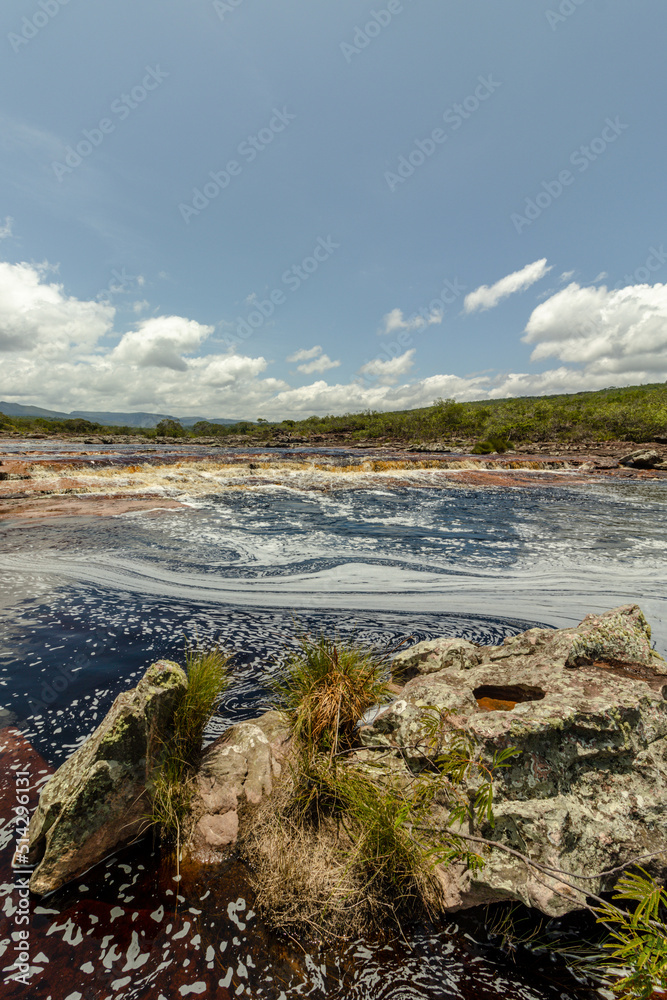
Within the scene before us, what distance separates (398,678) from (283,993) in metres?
3.10

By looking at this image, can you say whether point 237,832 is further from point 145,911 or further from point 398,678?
point 398,678

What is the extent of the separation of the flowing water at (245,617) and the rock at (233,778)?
0.96 ft

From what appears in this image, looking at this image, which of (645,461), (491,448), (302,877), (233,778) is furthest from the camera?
(491,448)

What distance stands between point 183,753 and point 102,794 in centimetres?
70

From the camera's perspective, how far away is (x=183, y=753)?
356 cm

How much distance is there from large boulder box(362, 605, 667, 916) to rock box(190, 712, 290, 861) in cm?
96

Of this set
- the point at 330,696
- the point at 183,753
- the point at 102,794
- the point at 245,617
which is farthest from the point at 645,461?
the point at 102,794

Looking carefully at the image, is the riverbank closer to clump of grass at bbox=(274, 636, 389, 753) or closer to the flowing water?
the flowing water

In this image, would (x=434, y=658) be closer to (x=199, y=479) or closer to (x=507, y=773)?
(x=507, y=773)

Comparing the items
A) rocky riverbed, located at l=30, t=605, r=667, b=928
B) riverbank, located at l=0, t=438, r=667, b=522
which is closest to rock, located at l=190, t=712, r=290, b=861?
Answer: rocky riverbed, located at l=30, t=605, r=667, b=928

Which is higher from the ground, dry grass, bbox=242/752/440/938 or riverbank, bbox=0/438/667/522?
riverbank, bbox=0/438/667/522

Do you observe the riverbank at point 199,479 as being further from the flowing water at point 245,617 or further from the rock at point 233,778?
the rock at point 233,778

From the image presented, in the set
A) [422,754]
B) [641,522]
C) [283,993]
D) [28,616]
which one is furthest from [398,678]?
[641,522]

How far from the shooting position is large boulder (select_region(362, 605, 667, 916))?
8.36 feet
